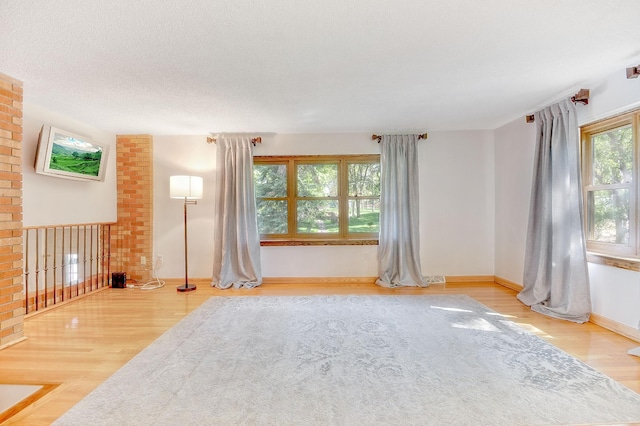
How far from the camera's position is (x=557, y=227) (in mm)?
3098

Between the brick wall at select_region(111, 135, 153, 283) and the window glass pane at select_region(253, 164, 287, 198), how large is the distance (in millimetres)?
1672

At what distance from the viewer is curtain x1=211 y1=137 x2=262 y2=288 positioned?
4.41 meters

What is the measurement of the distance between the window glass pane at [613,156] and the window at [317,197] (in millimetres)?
2513

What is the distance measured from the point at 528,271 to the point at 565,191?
106cm

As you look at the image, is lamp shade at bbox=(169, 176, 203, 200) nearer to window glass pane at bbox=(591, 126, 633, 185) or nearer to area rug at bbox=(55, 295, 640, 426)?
area rug at bbox=(55, 295, 640, 426)

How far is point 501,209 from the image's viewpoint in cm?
441

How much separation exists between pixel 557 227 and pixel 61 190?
5.73 metres

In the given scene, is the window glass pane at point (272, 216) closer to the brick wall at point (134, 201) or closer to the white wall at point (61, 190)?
the brick wall at point (134, 201)

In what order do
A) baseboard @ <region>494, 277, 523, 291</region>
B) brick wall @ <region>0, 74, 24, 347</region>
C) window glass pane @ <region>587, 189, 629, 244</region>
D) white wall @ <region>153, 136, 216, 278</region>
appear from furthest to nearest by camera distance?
white wall @ <region>153, 136, 216, 278</region>
baseboard @ <region>494, 277, 523, 291</region>
window glass pane @ <region>587, 189, 629, 244</region>
brick wall @ <region>0, 74, 24, 347</region>

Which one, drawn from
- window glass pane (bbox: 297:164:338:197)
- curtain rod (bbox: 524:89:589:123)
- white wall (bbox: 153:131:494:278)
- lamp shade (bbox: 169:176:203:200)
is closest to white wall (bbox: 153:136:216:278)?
white wall (bbox: 153:131:494:278)

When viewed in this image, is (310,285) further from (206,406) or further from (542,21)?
(542,21)

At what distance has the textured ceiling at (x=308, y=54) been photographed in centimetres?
176

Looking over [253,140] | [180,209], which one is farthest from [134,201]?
[253,140]

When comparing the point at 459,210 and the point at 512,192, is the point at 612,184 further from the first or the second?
the point at 459,210
